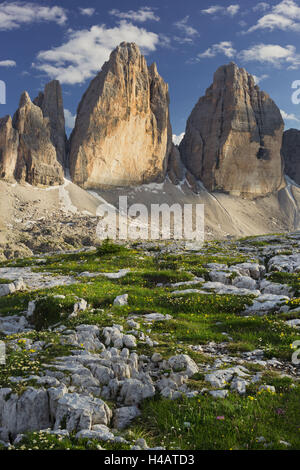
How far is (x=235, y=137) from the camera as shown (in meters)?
166

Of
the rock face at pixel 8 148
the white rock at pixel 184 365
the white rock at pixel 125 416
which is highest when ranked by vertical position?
the rock face at pixel 8 148

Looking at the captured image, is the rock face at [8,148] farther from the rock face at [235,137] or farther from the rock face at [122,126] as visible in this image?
the rock face at [235,137]

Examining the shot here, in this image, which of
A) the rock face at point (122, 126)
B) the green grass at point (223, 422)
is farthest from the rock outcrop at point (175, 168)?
the green grass at point (223, 422)

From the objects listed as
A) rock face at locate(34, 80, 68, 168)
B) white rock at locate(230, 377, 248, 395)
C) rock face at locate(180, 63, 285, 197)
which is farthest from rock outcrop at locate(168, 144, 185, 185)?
white rock at locate(230, 377, 248, 395)

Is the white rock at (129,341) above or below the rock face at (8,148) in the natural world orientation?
below

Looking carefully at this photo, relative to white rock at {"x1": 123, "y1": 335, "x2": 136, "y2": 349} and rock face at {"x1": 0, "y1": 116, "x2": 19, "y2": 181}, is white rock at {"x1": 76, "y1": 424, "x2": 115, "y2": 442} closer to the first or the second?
white rock at {"x1": 123, "y1": 335, "x2": 136, "y2": 349}

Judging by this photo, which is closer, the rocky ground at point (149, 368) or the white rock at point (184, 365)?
the rocky ground at point (149, 368)

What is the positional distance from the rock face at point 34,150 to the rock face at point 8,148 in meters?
1.81

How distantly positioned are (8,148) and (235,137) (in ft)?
348

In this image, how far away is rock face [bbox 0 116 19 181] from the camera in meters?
112

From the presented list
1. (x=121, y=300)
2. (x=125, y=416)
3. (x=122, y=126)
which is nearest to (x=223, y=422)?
(x=125, y=416)

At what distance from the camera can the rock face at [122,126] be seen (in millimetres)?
137125

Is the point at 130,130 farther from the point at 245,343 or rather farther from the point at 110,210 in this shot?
the point at 245,343

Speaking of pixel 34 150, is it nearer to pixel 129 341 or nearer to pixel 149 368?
pixel 129 341
